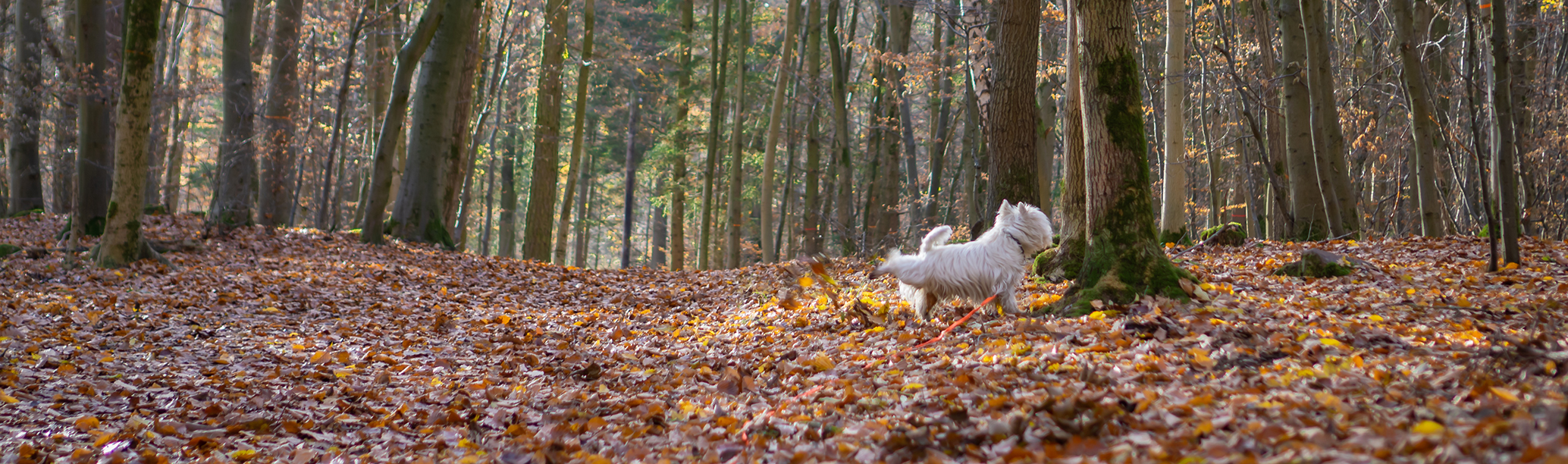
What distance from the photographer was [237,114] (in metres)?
13.5

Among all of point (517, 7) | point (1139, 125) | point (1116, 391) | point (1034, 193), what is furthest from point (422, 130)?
point (1116, 391)

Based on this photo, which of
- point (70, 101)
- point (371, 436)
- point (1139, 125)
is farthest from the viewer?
point (70, 101)

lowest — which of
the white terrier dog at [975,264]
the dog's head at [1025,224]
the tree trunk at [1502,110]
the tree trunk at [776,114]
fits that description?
the white terrier dog at [975,264]

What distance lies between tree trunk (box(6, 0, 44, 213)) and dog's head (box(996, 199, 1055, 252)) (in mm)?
16239

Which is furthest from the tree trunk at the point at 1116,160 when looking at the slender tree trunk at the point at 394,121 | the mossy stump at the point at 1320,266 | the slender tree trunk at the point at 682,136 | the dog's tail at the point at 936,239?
the slender tree trunk at the point at 682,136

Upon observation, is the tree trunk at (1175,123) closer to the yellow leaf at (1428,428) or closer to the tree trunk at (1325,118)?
the tree trunk at (1325,118)

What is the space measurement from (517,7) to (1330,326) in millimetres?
19657

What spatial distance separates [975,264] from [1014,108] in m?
3.22

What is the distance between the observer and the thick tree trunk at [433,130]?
515 inches

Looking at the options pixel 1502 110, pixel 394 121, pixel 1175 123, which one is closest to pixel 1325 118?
pixel 1175 123

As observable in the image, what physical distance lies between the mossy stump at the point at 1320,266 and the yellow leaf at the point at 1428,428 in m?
4.91

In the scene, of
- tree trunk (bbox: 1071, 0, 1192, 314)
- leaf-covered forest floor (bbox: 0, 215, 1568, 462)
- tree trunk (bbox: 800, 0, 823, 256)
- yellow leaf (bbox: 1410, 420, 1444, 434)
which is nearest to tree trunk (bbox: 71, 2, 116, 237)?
leaf-covered forest floor (bbox: 0, 215, 1568, 462)

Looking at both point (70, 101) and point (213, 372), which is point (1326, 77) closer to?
point (213, 372)

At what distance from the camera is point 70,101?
13016 millimetres
